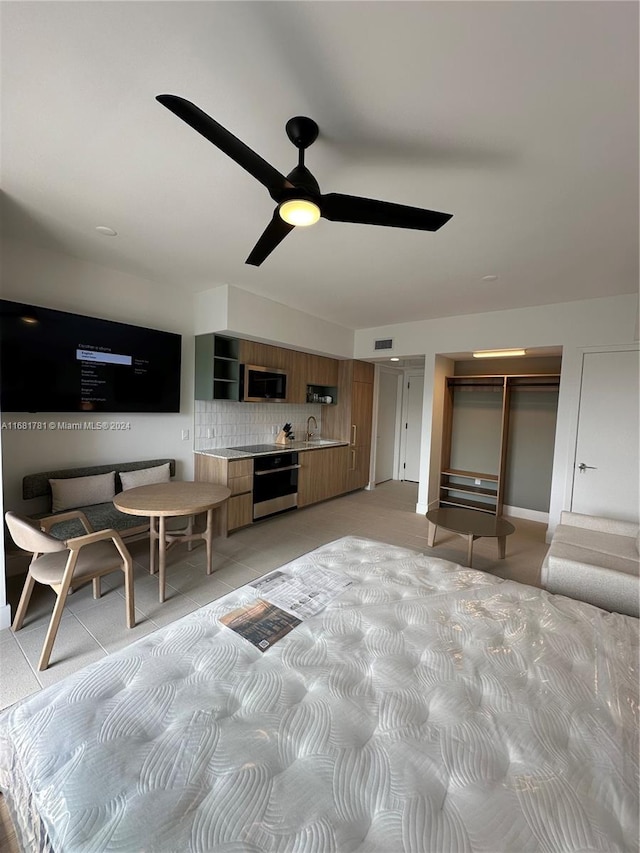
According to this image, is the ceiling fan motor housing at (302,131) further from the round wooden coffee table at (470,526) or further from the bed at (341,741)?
the round wooden coffee table at (470,526)

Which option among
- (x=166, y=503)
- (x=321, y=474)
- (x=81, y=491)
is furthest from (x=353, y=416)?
(x=81, y=491)

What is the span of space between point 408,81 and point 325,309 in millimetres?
3228

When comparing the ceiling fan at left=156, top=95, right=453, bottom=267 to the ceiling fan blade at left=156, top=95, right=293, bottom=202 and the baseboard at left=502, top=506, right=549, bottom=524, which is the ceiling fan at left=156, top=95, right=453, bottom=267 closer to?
the ceiling fan blade at left=156, top=95, right=293, bottom=202

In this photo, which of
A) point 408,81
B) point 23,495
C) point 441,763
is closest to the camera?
point 441,763

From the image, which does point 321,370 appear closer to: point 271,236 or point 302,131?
point 271,236

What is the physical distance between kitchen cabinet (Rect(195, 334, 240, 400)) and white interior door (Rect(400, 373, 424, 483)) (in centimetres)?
395

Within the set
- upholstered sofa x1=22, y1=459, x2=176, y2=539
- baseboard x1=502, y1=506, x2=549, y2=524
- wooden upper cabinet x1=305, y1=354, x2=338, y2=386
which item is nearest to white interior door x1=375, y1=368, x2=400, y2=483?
wooden upper cabinet x1=305, y1=354, x2=338, y2=386

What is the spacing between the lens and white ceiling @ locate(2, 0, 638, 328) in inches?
45.7

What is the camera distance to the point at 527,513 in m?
4.98

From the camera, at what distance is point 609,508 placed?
3.76m

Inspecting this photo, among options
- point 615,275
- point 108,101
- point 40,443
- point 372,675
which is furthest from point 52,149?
point 615,275

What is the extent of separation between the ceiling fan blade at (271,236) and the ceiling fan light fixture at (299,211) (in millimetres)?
71

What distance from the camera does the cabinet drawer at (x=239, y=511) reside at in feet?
12.8

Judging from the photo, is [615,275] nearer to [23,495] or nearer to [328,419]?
[328,419]
